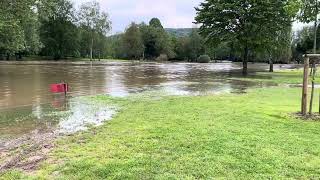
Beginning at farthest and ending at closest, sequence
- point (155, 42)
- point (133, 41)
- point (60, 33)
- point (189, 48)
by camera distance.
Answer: point (189, 48) → point (155, 42) → point (133, 41) → point (60, 33)

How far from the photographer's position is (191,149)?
7.29 metres

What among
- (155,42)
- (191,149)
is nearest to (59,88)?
(191,149)

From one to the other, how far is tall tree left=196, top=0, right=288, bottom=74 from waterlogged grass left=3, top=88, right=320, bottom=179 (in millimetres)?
27069

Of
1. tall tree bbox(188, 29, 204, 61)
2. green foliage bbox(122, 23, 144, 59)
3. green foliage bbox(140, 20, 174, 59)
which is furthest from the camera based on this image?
tall tree bbox(188, 29, 204, 61)

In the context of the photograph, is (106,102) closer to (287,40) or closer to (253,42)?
(253,42)

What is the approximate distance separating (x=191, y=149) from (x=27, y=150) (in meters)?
3.07

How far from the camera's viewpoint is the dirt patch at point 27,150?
675 centimetres

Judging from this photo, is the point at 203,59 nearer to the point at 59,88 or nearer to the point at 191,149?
the point at 59,88

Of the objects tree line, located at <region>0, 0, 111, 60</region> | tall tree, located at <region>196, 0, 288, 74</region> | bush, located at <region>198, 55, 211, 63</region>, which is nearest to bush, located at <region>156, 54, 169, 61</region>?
bush, located at <region>198, 55, 211, 63</region>

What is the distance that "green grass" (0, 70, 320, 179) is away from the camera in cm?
602

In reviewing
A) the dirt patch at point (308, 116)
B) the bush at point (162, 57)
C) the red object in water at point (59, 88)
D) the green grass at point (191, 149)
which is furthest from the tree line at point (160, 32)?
the red object in water at point (59, 88)

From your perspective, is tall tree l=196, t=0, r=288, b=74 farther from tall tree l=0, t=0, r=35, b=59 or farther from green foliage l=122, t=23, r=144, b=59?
green foliage l=122, t=23, r=144, b=59

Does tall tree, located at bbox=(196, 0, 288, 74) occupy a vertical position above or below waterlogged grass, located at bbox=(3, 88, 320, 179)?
above

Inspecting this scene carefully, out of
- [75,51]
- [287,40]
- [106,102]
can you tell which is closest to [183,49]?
[75,51]
